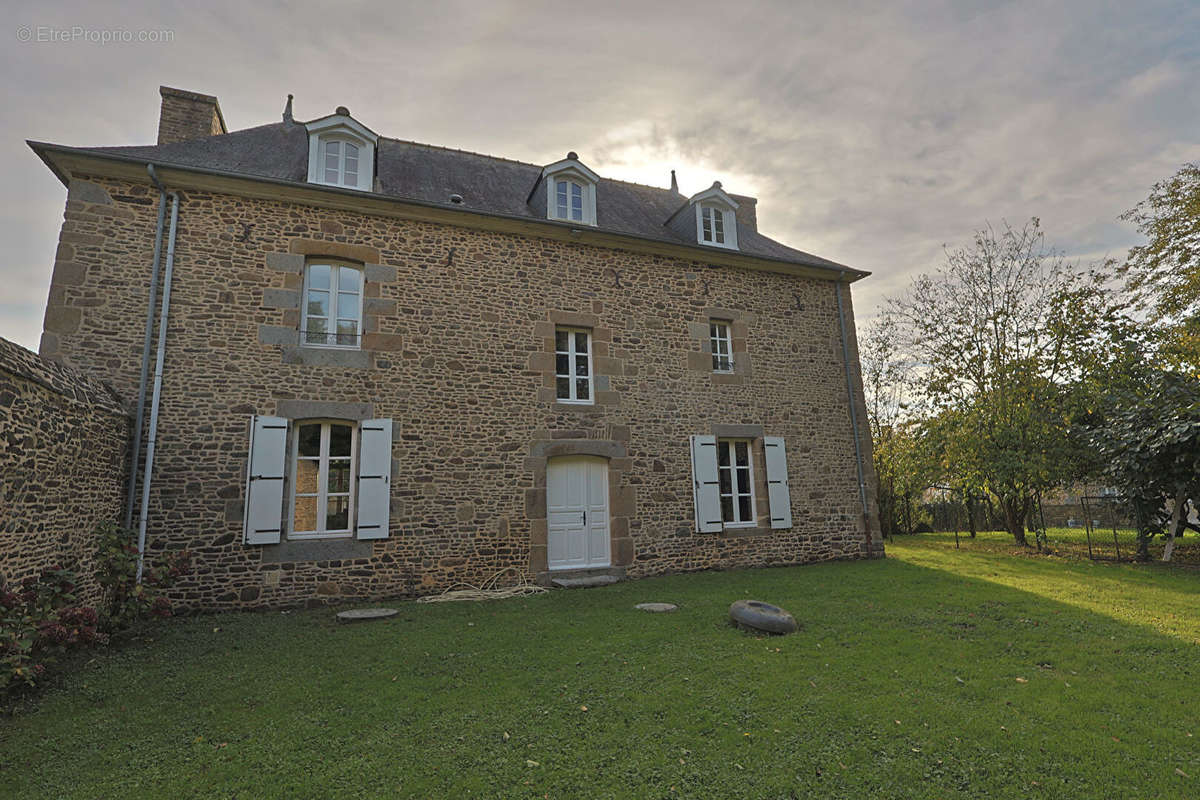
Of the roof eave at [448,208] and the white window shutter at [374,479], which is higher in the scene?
the roof eave at [448,208]

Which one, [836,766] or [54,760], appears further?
[54,760]

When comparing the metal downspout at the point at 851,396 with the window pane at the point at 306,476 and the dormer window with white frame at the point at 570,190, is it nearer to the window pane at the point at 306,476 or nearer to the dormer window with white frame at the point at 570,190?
the dormer window with white frame at the point at 570,190

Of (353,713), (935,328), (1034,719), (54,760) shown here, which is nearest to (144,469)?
(54,760)

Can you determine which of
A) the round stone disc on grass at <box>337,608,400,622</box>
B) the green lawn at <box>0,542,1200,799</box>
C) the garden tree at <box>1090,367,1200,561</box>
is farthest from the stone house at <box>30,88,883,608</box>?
the garden tree at <box>1090,367,1200,561</box>

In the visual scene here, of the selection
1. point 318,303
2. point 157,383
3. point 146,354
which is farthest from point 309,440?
point 146,354

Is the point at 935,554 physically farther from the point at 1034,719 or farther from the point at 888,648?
the point at 1034,719

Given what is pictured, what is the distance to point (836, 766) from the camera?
9.31 ft

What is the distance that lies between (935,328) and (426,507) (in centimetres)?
1161

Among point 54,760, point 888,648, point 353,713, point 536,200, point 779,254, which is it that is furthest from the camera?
point 779,254

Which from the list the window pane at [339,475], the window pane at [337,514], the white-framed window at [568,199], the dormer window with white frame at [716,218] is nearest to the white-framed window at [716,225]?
the dormer window with white frame at [716,218]

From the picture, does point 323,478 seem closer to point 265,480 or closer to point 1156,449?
point 265,480

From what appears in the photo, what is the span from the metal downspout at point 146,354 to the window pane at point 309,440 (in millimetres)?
1621

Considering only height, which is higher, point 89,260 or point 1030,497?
point 89,260

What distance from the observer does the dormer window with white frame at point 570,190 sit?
898 cm
